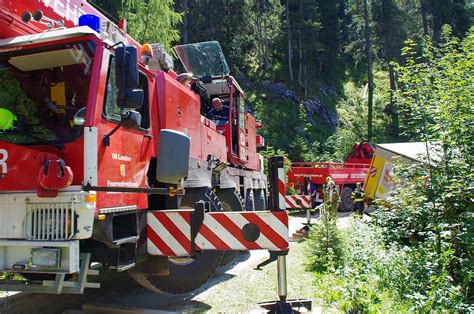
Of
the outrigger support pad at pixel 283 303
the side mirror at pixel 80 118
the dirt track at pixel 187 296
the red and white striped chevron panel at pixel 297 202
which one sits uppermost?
the side mirror at pixel 80 118

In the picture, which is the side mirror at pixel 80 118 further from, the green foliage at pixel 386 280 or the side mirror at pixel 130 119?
the green foliage at pixel 386 280

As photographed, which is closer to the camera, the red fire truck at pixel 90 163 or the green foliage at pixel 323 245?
the red fire truck at pixel 90 163

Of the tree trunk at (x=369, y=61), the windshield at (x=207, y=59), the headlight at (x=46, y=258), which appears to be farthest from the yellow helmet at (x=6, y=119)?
the tree trunk at (x=369, y=61)

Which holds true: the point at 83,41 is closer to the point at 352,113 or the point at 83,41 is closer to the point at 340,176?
the point at 340,176

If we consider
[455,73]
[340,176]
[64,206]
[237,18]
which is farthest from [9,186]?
[237,18]

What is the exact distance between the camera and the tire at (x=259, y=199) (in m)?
10.4

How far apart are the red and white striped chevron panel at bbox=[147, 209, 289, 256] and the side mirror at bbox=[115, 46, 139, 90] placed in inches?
58.7

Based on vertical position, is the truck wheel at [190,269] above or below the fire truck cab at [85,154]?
below

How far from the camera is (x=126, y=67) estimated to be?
159 inches

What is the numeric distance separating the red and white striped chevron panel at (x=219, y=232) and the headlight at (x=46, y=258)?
47.5 inches

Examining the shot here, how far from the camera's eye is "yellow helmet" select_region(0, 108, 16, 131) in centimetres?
433

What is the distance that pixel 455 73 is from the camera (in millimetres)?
6527

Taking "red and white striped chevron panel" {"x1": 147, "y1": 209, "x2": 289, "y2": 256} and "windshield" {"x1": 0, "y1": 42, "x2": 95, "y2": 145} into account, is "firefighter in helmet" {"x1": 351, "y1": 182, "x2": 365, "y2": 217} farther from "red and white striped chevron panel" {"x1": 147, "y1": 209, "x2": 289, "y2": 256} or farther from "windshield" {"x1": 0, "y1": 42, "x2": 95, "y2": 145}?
"windshield" {"x1": 0, "y1": 42, "x2": 95, "y2": 145}

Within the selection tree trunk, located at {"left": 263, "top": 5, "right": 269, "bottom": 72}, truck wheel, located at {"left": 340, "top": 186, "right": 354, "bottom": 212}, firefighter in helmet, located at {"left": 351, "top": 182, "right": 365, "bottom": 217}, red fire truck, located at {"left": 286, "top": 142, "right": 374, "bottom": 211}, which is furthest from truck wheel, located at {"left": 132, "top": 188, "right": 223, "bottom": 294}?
tree trunk, located at {"left": 263, "top": 5, "right": 269, "bottom": 72}
